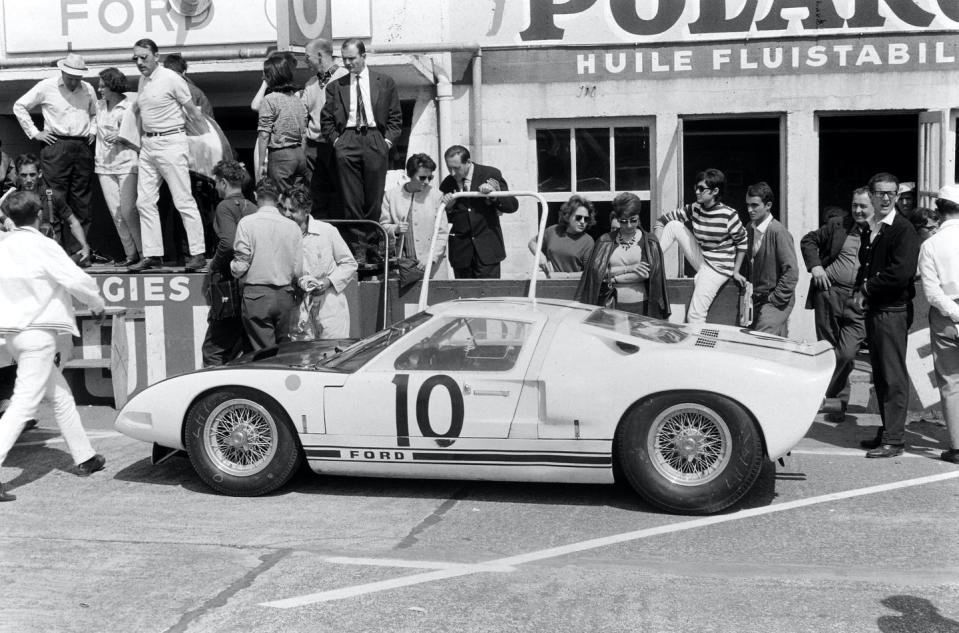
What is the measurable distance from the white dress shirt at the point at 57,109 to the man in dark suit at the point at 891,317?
7.55 m

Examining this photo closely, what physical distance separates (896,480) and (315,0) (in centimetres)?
602

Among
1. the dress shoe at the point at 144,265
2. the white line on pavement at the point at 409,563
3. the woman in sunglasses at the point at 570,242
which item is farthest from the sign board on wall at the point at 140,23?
the white line on pavement at the point at 409,563

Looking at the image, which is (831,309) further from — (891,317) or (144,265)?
(144,265)

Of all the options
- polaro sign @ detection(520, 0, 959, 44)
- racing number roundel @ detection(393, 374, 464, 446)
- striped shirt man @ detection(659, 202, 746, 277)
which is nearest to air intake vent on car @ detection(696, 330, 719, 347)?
racing number roundel @ detection(393, 374, 464, 446)

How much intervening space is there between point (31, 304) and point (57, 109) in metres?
4.77

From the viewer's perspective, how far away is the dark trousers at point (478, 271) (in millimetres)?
10594

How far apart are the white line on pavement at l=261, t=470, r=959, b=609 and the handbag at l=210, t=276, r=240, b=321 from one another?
5.00 m

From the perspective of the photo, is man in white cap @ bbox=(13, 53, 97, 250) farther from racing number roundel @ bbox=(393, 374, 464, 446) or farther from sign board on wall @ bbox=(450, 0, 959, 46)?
racing number roundel @ bbox=(393, 374, 464, 446)

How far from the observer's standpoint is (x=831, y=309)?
30.7 feet

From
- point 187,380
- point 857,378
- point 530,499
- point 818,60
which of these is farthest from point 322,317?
point 818,60

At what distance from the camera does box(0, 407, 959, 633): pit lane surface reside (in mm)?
4969

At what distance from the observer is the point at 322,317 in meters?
9.66

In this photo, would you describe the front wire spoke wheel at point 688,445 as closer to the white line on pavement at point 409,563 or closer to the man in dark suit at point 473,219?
the white line on pavement at point 409,563

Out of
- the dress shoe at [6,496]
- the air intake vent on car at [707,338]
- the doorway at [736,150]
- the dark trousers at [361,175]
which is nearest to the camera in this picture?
the air intake vent on car at [707,338]
